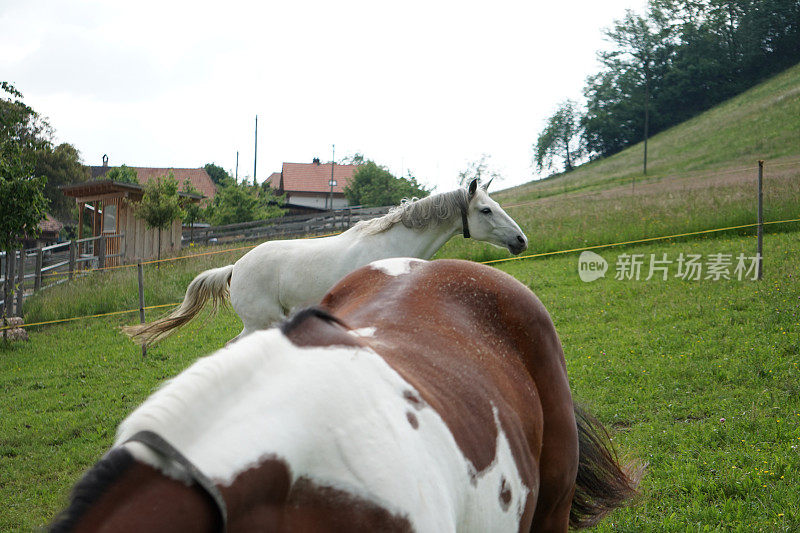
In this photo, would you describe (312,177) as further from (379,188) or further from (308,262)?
(308,262)

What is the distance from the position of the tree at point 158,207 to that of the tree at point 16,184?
8227mm

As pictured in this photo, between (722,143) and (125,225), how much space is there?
34.7 metres

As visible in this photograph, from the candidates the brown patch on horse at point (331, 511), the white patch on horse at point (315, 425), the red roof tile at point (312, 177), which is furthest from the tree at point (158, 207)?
the red roof tile at point (312, 177)

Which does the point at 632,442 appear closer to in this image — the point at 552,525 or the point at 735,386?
the point at 735,386

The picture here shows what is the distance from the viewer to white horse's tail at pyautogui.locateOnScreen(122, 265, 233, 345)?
505 centimetres

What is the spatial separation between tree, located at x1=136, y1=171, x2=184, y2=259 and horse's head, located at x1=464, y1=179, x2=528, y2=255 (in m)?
13.2

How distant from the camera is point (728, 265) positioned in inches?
390

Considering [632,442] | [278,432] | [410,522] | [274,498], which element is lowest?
[632,442]

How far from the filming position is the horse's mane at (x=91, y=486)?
0.90 m

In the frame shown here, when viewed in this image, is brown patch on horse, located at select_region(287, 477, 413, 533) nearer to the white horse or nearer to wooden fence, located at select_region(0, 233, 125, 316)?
the white horse

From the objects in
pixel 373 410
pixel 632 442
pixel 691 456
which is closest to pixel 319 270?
pixel 632 442

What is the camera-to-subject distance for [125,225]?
65.2 ft

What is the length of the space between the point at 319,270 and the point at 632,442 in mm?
2924

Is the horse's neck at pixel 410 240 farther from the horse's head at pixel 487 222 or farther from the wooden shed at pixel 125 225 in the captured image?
the wooden shed at pixel 125 225
